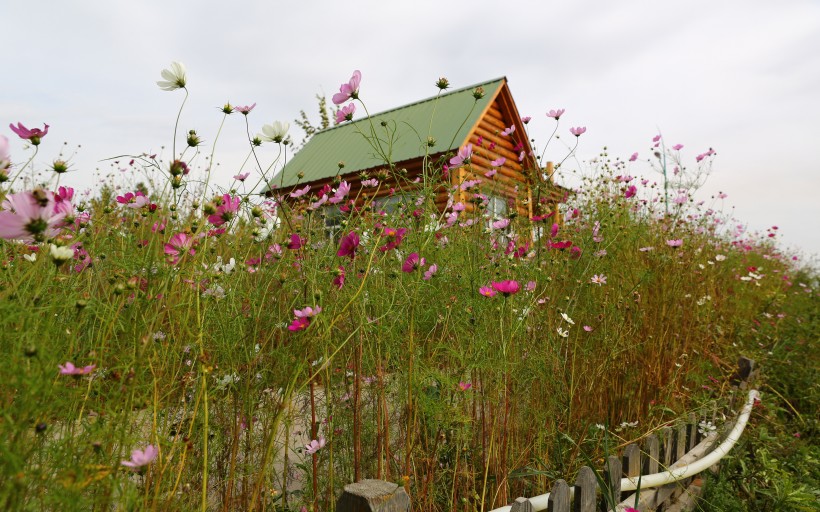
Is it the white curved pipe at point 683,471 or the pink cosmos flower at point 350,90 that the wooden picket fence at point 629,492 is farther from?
the pink cosmos flower at point 350,90

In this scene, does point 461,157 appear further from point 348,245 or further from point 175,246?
point 175,246

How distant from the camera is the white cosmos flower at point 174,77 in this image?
55.7 inches

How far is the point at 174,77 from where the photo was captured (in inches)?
56.1

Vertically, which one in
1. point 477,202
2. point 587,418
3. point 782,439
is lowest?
point 782,439

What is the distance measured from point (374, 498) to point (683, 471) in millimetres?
1624

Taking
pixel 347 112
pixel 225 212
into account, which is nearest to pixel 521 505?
pixel 225 212

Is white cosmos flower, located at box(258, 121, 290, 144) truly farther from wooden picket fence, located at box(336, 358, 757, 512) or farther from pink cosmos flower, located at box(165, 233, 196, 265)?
wooden picket fence, located at box(336, 358, 757, 512)

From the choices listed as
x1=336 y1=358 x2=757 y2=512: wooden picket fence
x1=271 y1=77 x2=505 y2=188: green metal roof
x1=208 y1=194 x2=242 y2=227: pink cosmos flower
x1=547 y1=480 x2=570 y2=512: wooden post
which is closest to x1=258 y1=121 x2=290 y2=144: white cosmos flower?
x1=208 y1=194 x2=242 y2=227: pink cosmos flower

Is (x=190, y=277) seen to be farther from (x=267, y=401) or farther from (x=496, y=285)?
(x=496, y=285)

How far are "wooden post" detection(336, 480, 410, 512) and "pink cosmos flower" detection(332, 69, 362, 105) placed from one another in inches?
44.2

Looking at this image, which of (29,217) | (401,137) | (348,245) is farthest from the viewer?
(401,137)

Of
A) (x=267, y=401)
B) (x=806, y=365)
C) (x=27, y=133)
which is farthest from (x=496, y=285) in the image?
(x=806, y=365)

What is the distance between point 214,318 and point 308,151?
12194mm

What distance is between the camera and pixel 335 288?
5.29ft
